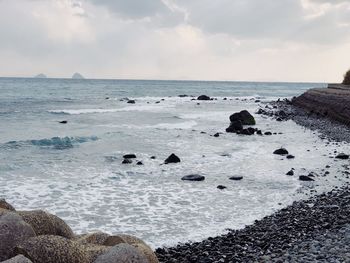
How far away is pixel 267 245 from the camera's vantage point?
8.75 meters

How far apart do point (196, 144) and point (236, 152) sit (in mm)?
3360

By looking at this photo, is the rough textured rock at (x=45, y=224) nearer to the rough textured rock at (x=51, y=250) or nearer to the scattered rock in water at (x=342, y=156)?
the rough textured rock at (x=51, y=250)

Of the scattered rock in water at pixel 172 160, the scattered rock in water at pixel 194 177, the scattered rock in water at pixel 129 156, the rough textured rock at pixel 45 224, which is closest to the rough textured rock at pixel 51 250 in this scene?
the rough textured rock at pixel 45 224

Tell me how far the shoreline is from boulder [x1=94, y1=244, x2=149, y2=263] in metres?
2.96

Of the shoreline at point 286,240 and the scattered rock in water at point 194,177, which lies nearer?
the shoreline at point 286,240

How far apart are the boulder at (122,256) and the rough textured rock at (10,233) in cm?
116

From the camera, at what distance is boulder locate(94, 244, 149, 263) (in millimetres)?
5121

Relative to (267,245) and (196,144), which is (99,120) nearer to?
(196,144)

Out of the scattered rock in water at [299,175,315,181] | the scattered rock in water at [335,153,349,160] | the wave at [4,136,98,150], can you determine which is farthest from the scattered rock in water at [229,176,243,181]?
the wave at [4,136,98,150]

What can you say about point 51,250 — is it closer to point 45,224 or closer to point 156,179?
point 45,224

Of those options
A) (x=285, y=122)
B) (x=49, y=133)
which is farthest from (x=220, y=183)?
(x=285, y=122)

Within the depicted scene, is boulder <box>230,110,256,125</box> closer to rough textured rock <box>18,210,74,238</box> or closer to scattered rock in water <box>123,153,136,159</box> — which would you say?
scattered rock in water <box>123,153,136,159</box>

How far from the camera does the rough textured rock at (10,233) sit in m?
5.49

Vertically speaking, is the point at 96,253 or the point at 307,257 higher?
the point at 96,253
